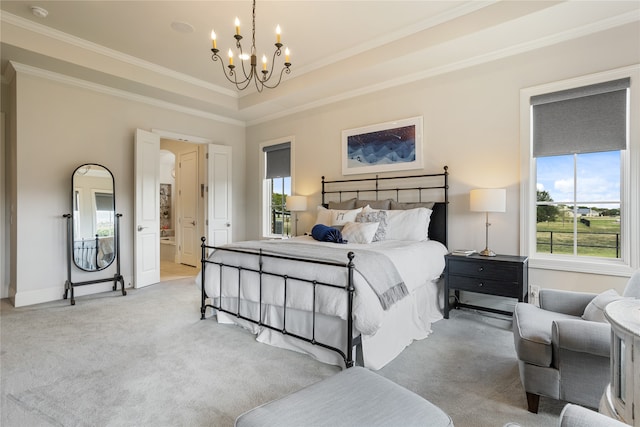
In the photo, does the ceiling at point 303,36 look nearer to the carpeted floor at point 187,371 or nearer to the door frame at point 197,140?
the door frame at point 197,140

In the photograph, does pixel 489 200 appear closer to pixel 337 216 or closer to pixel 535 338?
pixel 535 338

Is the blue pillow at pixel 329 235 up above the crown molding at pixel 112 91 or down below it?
below

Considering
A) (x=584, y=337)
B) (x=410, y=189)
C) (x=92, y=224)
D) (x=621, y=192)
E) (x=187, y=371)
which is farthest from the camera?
(x=92, y=224)

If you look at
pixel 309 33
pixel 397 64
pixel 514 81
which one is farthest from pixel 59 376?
pixel 514 81

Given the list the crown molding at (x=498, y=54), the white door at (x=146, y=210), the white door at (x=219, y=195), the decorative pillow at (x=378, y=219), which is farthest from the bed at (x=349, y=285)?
the white door at (x=219, y=195)

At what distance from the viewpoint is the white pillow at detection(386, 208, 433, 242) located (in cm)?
368

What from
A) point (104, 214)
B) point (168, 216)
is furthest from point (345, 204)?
point (168, 216)

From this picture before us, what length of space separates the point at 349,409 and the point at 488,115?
3544mm

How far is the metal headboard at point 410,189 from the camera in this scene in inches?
153

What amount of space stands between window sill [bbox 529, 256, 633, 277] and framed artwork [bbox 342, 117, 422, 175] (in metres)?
1.72

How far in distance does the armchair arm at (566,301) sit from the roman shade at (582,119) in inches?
63.2

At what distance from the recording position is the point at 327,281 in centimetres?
236

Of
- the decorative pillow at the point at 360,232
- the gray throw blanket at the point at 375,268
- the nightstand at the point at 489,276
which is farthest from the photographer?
the decorative pillow at the point at 360,232

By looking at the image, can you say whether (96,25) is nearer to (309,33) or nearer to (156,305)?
(309,33)
